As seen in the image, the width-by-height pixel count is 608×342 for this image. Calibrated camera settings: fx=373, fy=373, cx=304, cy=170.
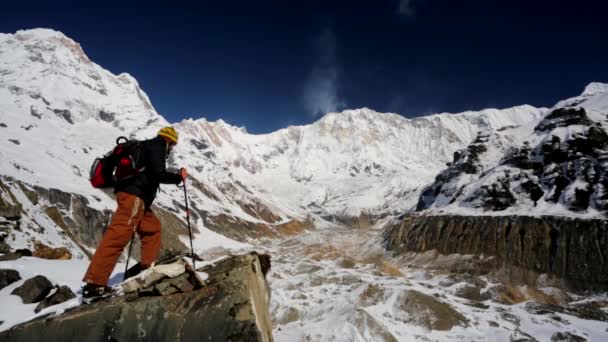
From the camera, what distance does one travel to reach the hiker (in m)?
7.19

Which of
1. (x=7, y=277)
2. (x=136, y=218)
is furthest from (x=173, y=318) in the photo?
(x=7, y=277)

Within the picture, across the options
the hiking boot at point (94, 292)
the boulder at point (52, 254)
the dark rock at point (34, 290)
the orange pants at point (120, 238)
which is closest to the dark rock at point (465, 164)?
the boulder at point (52, 254)

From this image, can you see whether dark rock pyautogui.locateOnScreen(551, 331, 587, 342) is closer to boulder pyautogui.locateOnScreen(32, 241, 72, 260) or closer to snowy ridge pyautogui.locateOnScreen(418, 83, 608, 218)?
snowy ridge pyautogui.locateOnScreen(418, 83, 608, 218)

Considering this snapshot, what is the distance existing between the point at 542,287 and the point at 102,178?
9723cm

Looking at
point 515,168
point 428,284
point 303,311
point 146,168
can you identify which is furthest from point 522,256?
point 146,168

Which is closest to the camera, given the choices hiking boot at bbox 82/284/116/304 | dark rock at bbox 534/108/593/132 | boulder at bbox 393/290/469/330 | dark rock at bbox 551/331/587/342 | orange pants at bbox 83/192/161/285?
hiking boot at bbox 82/284/116/304

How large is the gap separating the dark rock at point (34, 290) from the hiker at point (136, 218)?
4148mm

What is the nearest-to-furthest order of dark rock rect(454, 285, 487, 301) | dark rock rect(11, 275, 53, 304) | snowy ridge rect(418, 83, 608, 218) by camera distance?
dark rock rect(11, 275, 53, 304) < dark rock rect(454, 285, 487, 301) < snowy ridge rect(418, 83, 608, 218)

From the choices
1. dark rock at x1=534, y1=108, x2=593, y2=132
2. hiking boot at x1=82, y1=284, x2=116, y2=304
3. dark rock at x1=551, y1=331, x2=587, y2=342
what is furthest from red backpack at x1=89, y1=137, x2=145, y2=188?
dark rock at x1=534, y1=108, x2=593, y2=132

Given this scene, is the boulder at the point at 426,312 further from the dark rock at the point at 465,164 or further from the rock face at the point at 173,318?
the dark rock at the point at 465,164

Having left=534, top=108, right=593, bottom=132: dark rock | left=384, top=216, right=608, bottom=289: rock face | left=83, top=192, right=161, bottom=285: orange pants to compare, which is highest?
left=534, top=108, right=593, bottom=132: dark rock

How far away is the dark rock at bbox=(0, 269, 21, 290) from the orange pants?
18.9ft

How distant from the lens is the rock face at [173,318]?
19.4 feet

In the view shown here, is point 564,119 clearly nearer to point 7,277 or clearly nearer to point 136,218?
point 136,218
